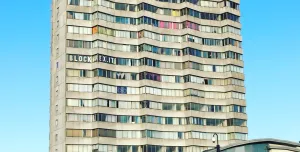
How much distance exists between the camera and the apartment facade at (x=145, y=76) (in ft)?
360

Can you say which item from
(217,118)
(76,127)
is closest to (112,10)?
(76,127)

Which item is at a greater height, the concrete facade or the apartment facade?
the apartment facade

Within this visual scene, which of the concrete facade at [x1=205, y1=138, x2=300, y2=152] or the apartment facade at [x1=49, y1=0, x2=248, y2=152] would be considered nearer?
the concrete facade at [x1=205, y1=138, x2=300, y2=152]

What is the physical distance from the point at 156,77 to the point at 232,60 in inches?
827

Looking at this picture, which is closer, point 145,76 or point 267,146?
point 267,146

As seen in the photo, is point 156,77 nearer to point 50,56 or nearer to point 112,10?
point 112,10

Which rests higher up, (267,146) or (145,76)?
(145,76)

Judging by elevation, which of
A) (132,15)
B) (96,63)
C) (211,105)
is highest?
(132,15)

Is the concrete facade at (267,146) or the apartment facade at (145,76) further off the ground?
the apartment facade at (145,76)

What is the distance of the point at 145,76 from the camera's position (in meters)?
115

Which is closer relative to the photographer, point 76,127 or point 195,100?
point 76,127

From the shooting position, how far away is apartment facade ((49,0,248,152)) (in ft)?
360

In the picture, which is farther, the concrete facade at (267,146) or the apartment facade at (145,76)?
the apartment facade at (145,76)

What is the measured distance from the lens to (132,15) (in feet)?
389
